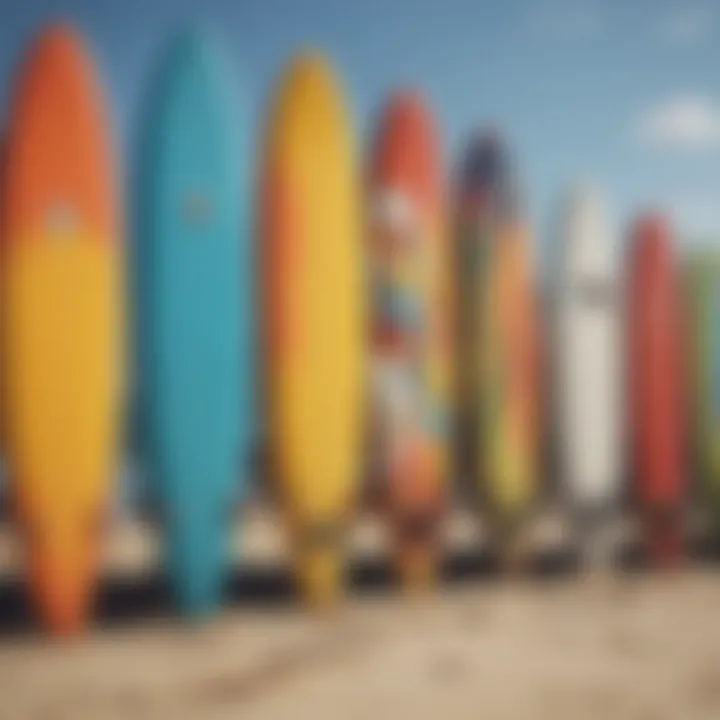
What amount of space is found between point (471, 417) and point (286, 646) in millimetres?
585

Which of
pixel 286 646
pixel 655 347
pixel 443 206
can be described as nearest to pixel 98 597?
pixel 286 646

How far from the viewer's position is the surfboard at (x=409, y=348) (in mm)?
1775

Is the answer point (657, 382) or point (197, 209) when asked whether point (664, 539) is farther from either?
point (197, 209)

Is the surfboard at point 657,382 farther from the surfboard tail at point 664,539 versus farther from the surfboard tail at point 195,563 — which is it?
the surfboard tail at point 195,563

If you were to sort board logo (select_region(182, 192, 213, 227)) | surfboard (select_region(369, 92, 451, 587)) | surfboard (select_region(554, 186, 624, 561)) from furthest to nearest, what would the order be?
surfboard (select_region(554, 186, 624, 561))
surfboard (select_region(369, 92, 451, 587))
board logo (select_region(182, 192, 213, 227))

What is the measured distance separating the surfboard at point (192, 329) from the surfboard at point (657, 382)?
2.59ft

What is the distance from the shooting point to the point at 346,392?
5.70 ft

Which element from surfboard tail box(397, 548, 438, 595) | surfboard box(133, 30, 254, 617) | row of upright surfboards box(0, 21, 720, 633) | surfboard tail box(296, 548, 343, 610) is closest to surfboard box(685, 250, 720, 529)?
row of upright surfboards box(0, 21, 720, 633)

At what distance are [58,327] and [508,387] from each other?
0.81 m

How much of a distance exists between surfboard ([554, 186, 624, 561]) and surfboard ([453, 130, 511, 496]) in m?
0.17

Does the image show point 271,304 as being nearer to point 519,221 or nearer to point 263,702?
point 519,221

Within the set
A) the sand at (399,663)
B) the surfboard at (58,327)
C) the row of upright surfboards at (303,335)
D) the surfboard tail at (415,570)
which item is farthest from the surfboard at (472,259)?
the surfboard at (58,327)

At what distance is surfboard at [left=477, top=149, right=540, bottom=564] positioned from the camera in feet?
6.12

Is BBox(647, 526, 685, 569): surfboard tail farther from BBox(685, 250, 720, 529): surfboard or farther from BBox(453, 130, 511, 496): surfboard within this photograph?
BBox(453, 130, 511, 496): surfboard
